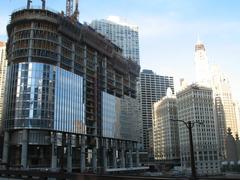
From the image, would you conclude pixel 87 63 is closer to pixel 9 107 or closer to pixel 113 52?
pixel 113 52

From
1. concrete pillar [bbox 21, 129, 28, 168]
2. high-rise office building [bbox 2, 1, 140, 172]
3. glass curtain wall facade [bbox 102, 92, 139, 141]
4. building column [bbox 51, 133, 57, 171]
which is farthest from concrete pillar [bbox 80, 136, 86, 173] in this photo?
concrete pillar [bbox 21, 129, 28, 168]

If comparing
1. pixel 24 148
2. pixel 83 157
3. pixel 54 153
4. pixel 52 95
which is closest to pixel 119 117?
pixel 83 157

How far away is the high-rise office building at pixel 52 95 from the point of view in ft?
362

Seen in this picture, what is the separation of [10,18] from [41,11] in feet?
46.0

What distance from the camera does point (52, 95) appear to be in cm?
11475

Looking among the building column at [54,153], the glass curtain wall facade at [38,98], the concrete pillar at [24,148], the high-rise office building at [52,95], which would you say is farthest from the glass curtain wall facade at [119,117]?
the concrete pillar at [24,148]

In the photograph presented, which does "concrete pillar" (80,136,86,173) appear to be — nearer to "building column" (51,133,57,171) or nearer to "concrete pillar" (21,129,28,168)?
"building column" (51,133,57,171)

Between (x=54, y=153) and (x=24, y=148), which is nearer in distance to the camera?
(x=24, y=148)

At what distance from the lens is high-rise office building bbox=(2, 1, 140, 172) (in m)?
110

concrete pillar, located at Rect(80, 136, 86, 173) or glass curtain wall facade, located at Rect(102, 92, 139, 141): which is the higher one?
glass curtain wall facade, located at Rect(102, 92, 139, 141)

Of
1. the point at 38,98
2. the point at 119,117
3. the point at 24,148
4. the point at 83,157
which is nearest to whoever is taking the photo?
the point at 24,148

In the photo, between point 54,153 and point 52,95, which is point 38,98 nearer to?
point 52,95

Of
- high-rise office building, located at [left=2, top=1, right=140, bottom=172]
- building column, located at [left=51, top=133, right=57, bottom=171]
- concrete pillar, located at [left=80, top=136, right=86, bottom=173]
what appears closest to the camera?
building column, located at [left=51, top=133, right=57, bottom=171]

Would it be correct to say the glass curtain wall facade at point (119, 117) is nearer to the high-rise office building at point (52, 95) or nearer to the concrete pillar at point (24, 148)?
the high-rise office building at point (52, 95)
